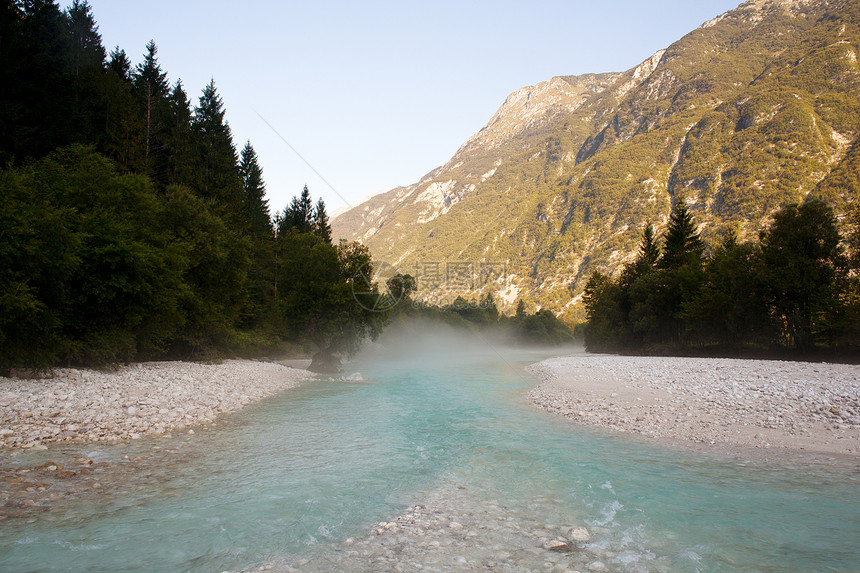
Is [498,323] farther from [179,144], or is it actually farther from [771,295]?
[179,144]

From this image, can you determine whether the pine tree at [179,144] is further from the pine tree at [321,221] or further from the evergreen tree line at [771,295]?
the evergreen tree line at [771,295]

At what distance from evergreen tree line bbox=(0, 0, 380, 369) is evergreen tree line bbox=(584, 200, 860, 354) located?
1519 inches

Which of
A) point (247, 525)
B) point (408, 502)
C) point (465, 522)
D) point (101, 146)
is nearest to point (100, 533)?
point (247, 525)

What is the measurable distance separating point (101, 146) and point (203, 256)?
529 inches

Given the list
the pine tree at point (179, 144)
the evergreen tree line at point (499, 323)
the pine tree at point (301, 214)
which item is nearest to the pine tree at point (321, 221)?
the pine tree at point (301, 214)

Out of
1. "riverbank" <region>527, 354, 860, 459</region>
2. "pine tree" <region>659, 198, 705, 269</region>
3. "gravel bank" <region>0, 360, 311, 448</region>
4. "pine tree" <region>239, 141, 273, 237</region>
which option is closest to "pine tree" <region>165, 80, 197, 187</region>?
"pine tree" <region>239, 141, 273, 237</region>

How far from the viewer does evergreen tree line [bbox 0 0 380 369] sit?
18.7 meters

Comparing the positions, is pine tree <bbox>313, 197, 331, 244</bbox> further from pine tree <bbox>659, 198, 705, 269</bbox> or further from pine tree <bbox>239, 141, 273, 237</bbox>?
pine tree <bbox>659, 198, 705, 269</bbox>

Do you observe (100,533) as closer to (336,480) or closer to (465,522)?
(336,480)

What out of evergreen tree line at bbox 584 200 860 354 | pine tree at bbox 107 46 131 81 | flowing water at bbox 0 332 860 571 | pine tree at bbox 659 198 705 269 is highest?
pine tree at bbox 107 46 131 81

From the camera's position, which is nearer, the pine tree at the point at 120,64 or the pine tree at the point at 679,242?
the pine tree at the point at 120,64

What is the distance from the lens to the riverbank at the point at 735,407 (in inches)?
561

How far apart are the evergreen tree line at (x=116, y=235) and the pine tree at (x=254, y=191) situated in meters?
11.5

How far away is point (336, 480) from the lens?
1091 cm
